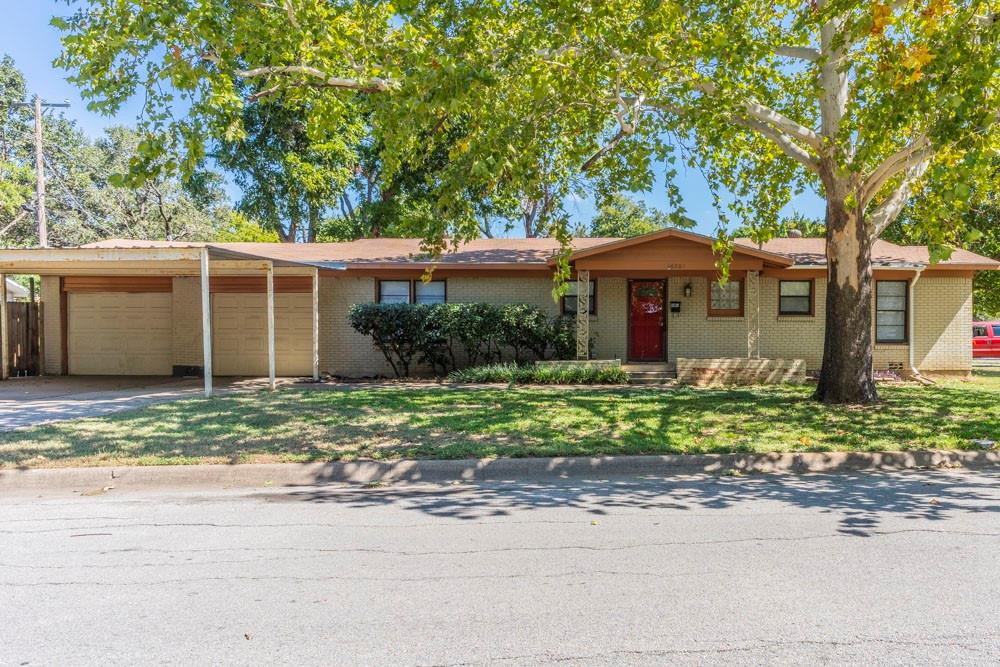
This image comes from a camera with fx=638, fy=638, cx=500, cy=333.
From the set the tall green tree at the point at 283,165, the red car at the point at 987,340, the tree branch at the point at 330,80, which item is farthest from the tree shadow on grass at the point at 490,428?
the red car at the point at 987,340

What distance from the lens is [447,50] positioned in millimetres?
8547

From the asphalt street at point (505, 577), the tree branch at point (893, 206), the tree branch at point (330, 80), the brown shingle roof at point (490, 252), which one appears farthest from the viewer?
the brown shingle roof at point (490, 252)

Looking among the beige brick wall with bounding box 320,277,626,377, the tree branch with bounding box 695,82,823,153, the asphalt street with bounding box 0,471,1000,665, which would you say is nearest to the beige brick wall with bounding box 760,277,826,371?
the beige brick wall with bounding box 320,277,626,377

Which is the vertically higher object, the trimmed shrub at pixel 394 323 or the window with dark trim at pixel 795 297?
the window with dark trim at pixel 795 297

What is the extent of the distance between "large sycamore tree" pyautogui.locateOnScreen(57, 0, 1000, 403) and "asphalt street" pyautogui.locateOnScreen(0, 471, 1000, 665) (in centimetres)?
435

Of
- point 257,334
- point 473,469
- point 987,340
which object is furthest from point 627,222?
point 473,469

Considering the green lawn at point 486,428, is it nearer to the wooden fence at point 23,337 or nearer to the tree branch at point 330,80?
the tree branch at point 330,80

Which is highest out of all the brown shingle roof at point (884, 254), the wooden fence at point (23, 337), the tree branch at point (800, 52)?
the tree branch at point (800, 52)

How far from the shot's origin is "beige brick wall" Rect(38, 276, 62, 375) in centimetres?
1694

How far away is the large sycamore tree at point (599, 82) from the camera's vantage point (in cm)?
785

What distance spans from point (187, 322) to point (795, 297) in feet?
52.2

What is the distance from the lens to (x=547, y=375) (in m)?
14.3

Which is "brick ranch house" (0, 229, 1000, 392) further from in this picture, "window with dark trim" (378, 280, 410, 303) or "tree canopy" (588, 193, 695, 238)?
"tree canopy" (588, 193, 695, 238)

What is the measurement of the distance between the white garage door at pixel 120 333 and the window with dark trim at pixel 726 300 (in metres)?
14.3
